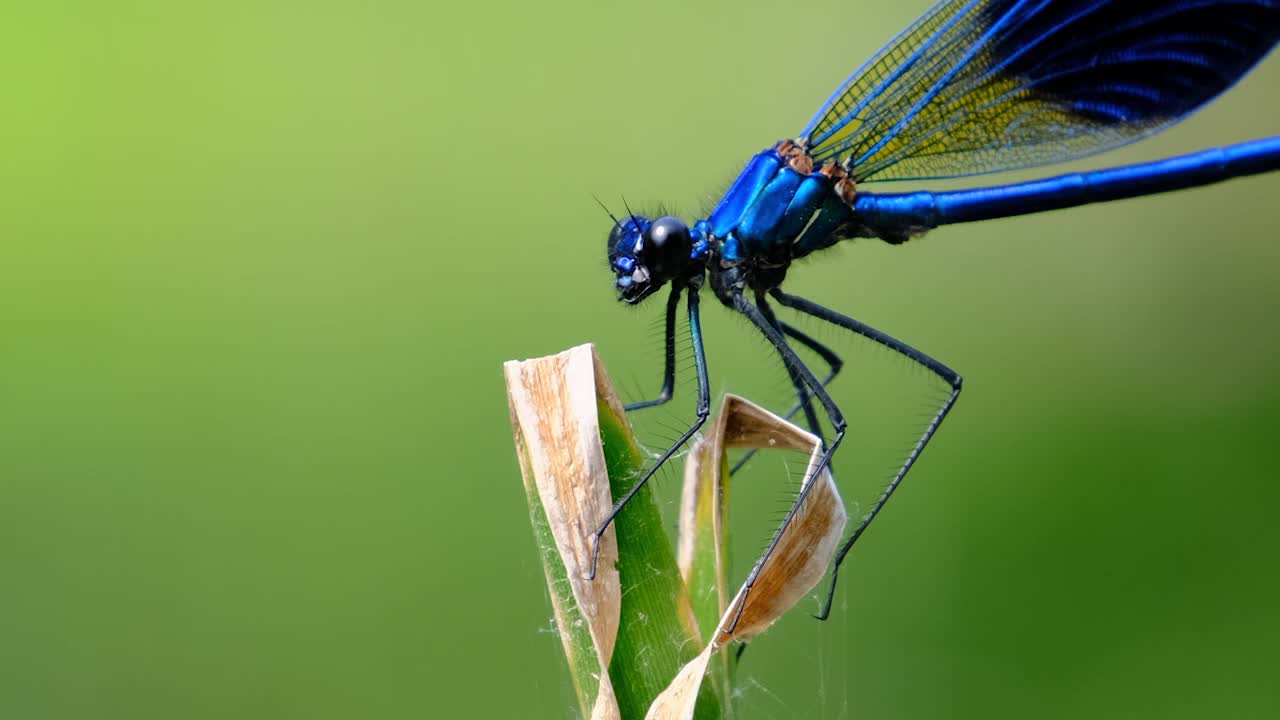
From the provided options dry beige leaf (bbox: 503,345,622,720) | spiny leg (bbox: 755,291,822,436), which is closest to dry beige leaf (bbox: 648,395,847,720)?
dry beige leaf (bbox: 503,345,622,720)

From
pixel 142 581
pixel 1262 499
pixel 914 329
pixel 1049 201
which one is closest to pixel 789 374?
pixel 1049 201

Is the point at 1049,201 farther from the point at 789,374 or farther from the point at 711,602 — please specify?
the point at 711,602

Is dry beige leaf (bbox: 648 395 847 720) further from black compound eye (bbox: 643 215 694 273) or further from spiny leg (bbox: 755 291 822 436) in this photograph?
spiny leg (bbox: 755 291 822 436)

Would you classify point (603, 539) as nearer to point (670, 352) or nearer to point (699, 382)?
point (699, 382)

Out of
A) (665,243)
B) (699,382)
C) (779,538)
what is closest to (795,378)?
(699,382)

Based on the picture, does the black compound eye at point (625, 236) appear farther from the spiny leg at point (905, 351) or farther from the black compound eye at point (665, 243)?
the spiny leg at point (905, 351)
